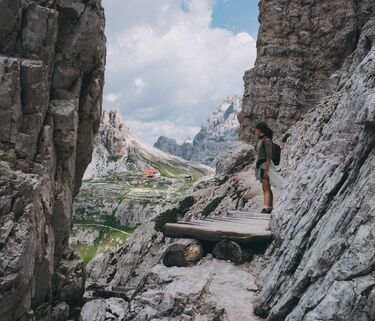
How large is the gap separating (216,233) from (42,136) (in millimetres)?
20627

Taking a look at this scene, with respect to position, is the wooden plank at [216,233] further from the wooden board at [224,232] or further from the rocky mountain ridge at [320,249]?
the rocky mountain ridge at [320,249]

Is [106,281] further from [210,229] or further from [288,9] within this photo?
[288,9]

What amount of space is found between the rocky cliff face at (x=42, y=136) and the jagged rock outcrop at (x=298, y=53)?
82.1 feet

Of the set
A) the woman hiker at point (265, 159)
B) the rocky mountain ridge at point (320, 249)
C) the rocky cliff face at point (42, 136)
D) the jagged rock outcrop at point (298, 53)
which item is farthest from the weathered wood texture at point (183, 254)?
the jagged rock outcrop at point (298, 53)

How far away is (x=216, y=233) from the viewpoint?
49.7ft

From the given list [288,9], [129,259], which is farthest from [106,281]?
[288,9]

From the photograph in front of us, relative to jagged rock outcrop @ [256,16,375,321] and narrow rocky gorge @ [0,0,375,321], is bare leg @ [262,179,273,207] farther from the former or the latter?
jagged rock outcrop @ [256,16,375,321]

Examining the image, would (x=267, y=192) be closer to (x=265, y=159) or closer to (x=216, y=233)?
(x=265, y=159)

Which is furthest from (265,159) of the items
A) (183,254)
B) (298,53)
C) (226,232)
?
(298,53)

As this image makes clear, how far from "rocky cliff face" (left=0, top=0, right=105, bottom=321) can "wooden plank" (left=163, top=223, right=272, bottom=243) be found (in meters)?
14.0

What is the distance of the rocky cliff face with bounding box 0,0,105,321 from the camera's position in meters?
26.4

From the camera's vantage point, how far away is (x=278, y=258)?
1181 centimetres

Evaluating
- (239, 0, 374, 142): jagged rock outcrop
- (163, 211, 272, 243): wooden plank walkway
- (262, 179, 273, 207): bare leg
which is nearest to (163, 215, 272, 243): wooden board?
(163, 211, 272, 243): wooden plank walkway

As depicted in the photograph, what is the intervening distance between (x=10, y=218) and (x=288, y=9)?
46.3 m
